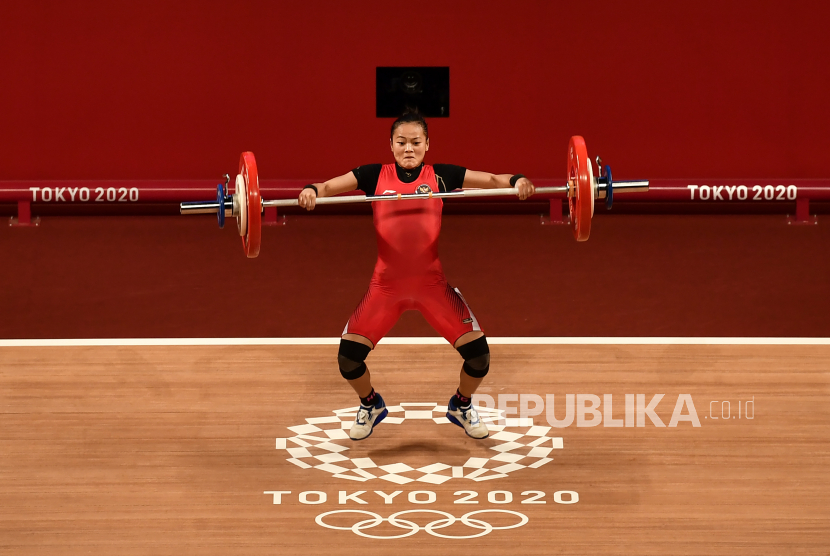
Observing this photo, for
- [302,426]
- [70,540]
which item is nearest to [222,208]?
[302,426]

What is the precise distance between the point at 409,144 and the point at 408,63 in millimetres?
1913

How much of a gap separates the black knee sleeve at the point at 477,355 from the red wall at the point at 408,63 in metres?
2.11

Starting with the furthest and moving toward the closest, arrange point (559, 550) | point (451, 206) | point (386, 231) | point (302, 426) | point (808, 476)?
point (451, 206) < point (302, 426) < point (386, 231) < point (808, 476) < point (559, 550)

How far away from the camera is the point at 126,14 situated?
19.0 ft

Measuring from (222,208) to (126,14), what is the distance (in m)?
2.42

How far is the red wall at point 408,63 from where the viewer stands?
5793 millimetres

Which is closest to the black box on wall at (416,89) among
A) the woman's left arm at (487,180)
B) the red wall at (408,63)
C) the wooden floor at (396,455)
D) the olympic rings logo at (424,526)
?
the red wall at (408,63)

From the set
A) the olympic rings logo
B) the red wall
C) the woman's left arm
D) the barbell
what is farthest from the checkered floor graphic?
the red wall

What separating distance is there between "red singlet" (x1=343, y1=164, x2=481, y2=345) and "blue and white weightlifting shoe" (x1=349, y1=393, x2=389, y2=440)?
341mm

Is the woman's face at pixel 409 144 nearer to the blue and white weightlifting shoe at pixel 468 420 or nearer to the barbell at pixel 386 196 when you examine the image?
the barbell at pixel 386 196

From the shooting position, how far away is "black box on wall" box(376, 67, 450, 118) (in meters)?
5.83

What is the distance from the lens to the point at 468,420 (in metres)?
4.27

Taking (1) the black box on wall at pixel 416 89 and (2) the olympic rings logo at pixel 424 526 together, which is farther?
(1) the black box on wall at pixel 416 89

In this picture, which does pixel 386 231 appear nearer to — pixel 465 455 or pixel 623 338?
pixel 465 455
